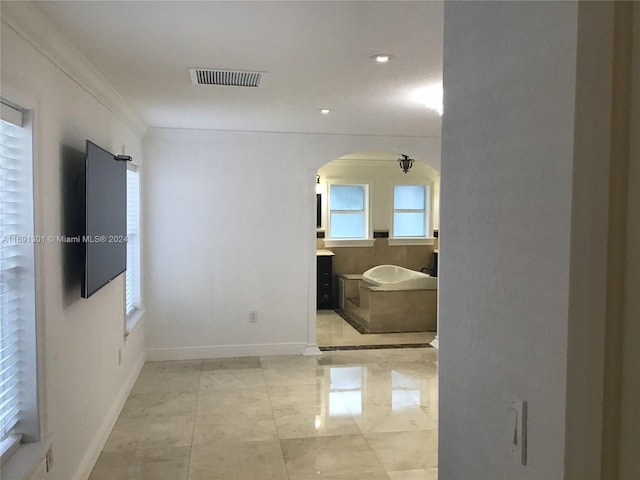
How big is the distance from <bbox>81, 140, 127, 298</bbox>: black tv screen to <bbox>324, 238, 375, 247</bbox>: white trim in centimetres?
501


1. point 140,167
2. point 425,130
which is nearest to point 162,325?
point 140,167

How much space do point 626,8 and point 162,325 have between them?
519cm

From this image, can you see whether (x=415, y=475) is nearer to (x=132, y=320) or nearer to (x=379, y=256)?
(x=132, y=320)

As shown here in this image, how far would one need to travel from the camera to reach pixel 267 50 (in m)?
2.65

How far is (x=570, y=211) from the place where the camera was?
81 centimetres

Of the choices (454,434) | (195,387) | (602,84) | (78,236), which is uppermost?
(602,84)

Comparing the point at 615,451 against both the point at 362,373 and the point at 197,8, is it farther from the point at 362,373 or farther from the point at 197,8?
the point at 362,373

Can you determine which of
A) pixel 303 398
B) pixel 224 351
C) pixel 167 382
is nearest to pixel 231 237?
pixel 224 351

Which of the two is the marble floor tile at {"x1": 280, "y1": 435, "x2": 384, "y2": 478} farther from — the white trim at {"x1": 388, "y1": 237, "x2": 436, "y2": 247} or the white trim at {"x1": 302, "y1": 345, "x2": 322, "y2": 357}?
the white trim at {"x1": 388, "y1": 237, "x2": 436, "y2": 247}

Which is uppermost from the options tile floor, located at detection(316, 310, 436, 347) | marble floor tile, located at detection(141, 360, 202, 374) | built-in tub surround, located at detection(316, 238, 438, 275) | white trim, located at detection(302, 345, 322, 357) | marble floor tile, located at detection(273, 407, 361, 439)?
built-in tub surround, located at detection(316, 238, 438, 275)

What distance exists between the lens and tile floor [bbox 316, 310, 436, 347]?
245 inches

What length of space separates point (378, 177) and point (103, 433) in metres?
6.27

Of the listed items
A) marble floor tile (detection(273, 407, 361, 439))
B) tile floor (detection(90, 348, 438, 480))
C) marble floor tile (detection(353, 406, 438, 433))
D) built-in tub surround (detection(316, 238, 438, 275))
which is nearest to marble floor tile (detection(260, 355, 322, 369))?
tile floor (detection(90, 348, 438, 480))

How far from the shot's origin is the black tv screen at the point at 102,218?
107 inches
